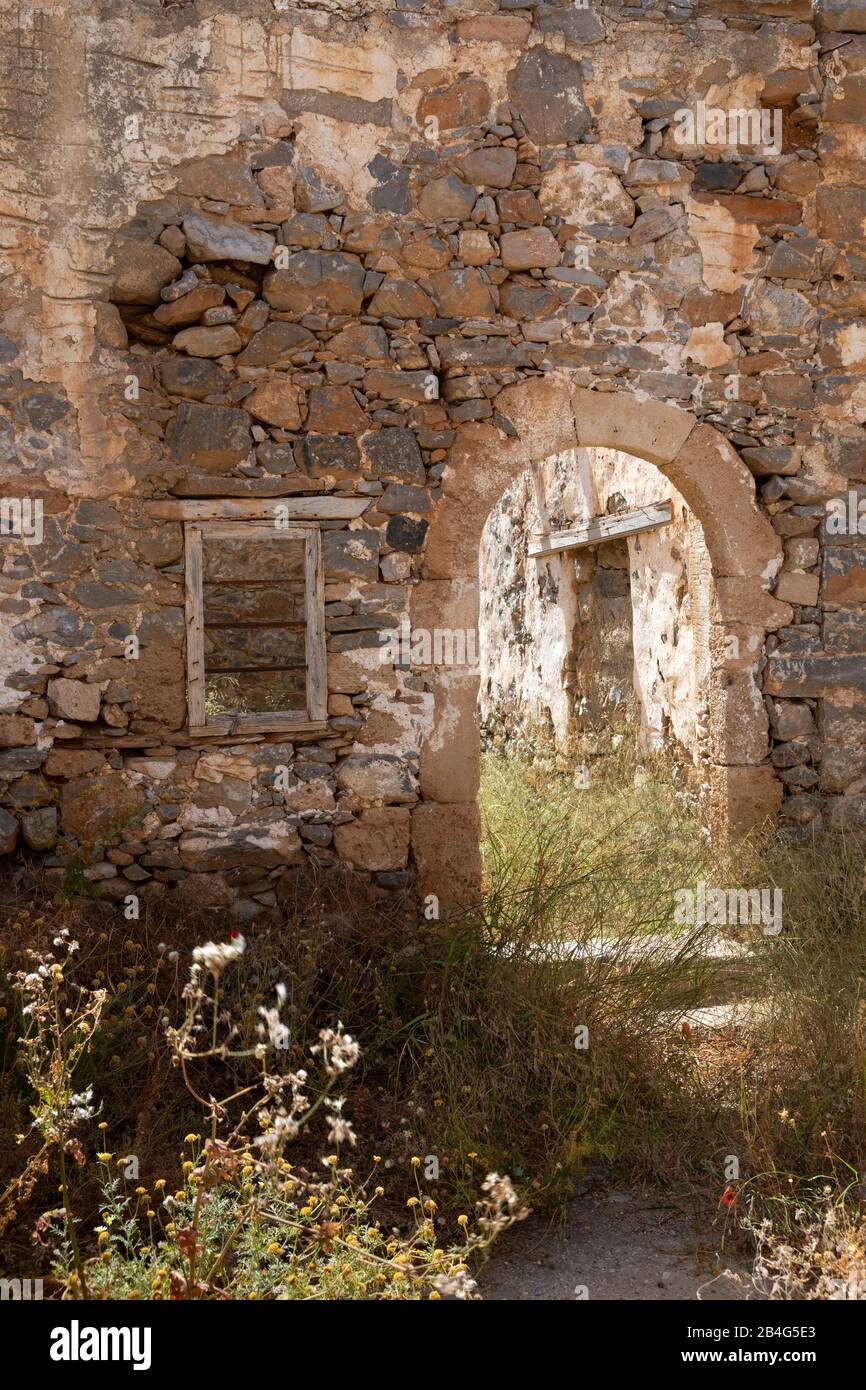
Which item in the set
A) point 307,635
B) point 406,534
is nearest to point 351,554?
point 406,534

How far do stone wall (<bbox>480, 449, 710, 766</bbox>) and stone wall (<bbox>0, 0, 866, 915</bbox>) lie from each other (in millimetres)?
1480

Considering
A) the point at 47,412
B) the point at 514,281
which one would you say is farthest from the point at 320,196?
the point at 47,412

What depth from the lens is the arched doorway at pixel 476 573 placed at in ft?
16.8

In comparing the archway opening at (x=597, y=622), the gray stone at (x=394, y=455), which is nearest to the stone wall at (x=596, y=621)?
the archway opening at (x=597, y=622)

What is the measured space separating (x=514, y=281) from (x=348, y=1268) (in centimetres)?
415

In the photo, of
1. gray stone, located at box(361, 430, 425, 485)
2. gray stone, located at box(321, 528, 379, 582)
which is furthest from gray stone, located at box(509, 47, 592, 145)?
gray stone, located at box(321, 528, 379, 582)

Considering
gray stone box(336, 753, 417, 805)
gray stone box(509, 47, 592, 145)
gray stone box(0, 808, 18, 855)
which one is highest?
gray stone box(509, 47, 592, 145)

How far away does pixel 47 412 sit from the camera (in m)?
4.74

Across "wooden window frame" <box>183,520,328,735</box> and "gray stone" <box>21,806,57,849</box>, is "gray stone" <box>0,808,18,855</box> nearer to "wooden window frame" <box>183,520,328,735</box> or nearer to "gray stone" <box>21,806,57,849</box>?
"gray stone" <box>21,806,57,849</box>

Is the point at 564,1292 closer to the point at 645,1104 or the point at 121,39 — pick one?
the point at 645,1104

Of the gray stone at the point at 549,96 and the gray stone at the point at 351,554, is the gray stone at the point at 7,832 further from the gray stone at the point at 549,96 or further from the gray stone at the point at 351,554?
the gray stone at the point at 549,96

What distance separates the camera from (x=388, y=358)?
16.6 feet

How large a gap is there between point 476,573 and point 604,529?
12.1 feet

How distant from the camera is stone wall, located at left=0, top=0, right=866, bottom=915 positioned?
187 inches
